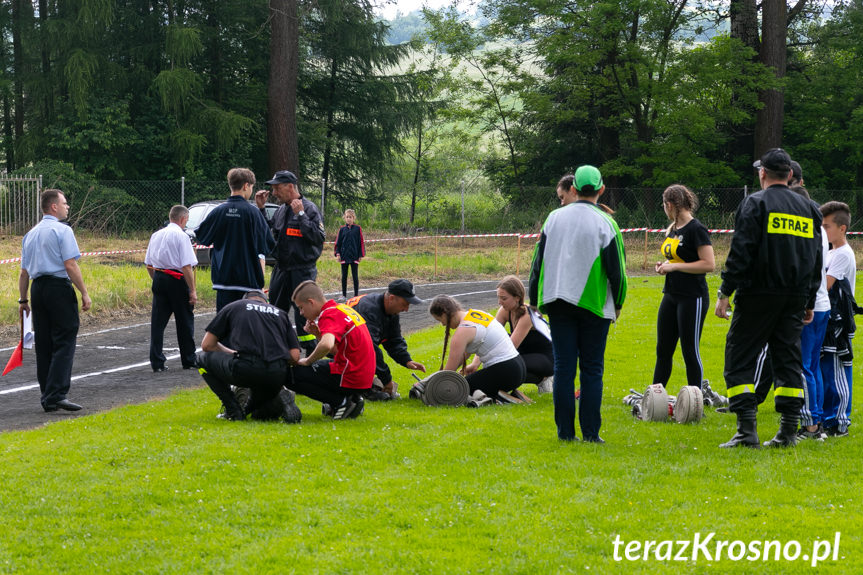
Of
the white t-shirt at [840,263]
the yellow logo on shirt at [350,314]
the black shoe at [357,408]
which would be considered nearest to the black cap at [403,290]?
the yellow logo on shirt at [350,314]

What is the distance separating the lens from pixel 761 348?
6.54m

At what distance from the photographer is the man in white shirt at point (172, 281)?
1047cm

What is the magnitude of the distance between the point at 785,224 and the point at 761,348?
2.95 ft

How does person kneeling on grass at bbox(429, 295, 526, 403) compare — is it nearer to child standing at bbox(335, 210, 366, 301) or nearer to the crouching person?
the crouching person

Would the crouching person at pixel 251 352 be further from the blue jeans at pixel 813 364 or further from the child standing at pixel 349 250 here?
the child standing at pixel 349 250

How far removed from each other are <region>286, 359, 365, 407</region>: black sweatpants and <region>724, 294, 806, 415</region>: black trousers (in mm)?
3073

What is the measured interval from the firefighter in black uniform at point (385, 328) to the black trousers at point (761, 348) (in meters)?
3.06

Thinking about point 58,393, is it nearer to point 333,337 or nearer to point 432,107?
point 333,337

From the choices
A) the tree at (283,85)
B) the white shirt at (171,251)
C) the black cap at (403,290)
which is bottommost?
the black cap at (403,290)

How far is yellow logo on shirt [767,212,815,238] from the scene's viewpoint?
20.8 ft

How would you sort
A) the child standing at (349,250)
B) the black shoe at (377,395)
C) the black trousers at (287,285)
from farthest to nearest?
1. the child standing at (349,250)
2. the black trousers at (287,285)
3. the black shoe at (377,395)

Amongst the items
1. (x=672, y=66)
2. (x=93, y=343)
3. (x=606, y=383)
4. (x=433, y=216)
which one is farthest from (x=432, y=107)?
(x=606, y=383)

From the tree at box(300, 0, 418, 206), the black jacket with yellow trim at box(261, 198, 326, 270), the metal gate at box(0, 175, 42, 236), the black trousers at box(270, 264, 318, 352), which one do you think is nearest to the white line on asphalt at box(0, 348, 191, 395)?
the black trousers at box(270, 264, 318, 352)

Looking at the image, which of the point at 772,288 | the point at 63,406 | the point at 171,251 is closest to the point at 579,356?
the point at 772,288
